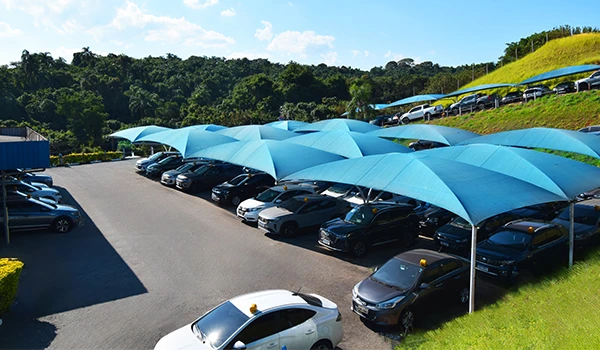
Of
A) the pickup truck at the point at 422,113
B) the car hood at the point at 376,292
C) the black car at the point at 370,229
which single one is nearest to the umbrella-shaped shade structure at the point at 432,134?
the black car at the point at 370,229

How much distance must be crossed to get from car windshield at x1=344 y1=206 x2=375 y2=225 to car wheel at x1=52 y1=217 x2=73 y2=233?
10557mm

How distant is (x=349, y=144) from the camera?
22922 mm

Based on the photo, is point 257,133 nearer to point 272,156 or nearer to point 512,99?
point 272,156

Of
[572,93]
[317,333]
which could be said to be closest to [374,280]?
[317,333]

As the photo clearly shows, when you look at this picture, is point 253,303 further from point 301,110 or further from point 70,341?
point 301,110

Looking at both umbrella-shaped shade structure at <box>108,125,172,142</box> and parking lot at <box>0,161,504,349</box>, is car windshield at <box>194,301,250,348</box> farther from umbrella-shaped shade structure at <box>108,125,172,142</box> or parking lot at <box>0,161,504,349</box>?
umbrella-shaped shade structure at <box>108,125,172,142</box>

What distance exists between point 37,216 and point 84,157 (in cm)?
2401

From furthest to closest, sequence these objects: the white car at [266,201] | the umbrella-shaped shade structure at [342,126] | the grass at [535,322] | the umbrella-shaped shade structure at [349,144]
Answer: the umbrella-shaped shade structure at [342,126] → the umbrella-shaped shade structure at [349,144] → the white car at [266,201] → the grass at [535,322]

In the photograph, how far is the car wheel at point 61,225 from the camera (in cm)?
1595

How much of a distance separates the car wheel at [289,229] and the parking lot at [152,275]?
12.9 inches

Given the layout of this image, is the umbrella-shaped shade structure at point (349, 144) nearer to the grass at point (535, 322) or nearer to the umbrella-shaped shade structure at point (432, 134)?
the umbrella-shaped shade structure at point (432, 134)

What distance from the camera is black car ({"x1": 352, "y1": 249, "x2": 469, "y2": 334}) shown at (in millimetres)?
8875

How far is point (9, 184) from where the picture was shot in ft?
60.6

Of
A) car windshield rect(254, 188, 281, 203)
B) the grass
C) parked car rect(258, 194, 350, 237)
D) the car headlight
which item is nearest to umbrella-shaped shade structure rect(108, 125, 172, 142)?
car windshield rect(254, 188, 281, 203)
